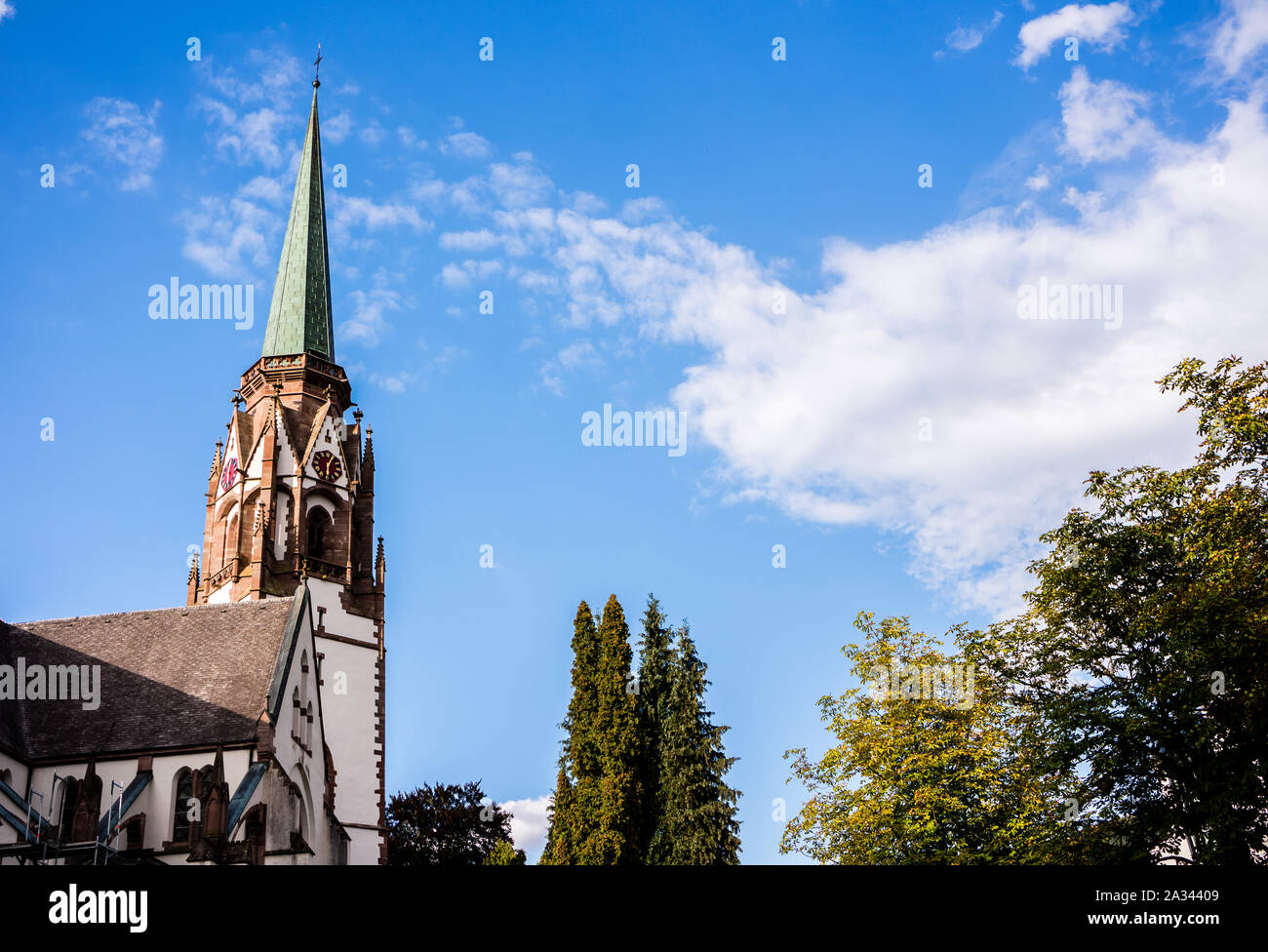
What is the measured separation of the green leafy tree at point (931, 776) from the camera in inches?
1132

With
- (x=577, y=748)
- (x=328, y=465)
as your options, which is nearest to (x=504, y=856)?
(x=577, y=748)

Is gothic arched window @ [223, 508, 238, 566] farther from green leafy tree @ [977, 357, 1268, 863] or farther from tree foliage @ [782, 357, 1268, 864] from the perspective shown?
green leafy tree @ [977, 357, 1268, 863]

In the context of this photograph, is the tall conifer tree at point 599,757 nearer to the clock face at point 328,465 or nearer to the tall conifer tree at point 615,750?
the tall conifer tree at point 615,750

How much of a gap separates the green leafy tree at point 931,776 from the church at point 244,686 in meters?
15.2

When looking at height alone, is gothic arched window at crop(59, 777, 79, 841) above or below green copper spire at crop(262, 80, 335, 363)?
below

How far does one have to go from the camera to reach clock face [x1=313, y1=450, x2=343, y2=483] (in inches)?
1992

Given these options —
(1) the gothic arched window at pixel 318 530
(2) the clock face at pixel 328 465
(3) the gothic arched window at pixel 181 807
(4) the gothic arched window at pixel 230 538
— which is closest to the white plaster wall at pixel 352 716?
(1) the gothic arched window at pixel 318 530

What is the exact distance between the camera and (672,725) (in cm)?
4641

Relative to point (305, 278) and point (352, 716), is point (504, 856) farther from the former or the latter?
point (305, 278)

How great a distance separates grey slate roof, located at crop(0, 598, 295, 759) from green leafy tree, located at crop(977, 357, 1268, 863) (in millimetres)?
21989

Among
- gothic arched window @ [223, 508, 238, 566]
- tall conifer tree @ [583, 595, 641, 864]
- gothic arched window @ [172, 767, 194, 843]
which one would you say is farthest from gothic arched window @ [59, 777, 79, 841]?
tall conifer tree @ [583, 595, 641, 864]
